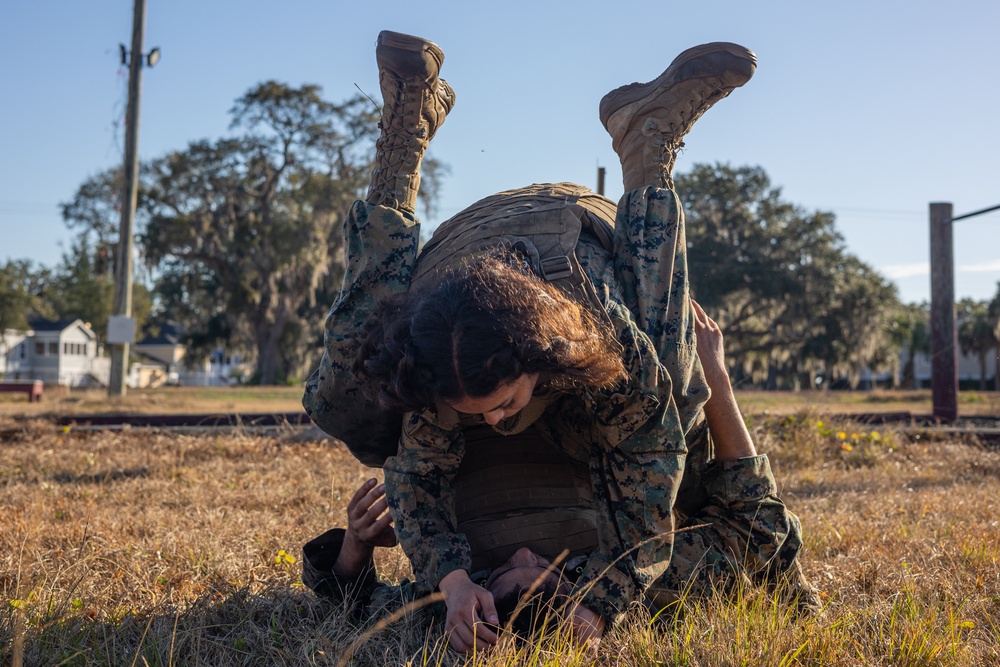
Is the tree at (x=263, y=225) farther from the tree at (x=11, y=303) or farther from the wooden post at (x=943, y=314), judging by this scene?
the wooden post at (x=943, y=314)

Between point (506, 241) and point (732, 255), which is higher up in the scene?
point (732, 255)

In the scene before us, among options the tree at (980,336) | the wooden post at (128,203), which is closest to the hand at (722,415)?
the wooden post at (128,203)

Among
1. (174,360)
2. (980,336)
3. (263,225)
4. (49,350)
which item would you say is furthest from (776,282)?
(174,360)

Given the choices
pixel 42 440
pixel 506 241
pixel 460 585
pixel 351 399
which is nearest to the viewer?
pixel 460 585

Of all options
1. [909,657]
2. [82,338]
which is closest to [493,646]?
[909,657]

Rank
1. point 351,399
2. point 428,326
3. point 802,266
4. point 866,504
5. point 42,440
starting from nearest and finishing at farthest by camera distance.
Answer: point 428,326, point 351,399, point 866,504, point 42,440, point 802,266

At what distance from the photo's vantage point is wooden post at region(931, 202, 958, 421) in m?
10.6

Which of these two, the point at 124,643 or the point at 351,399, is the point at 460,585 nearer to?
the point at 351,399

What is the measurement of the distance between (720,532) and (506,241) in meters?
1.28

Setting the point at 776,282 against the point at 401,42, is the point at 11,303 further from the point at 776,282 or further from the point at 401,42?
the point at 401,42

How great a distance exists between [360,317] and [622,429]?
3.38 feet

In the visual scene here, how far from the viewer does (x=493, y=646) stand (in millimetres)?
2404

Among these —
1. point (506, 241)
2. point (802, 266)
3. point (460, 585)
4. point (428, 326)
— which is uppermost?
point (802, 266)

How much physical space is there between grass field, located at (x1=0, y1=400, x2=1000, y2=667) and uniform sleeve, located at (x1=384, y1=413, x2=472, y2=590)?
237 mm
